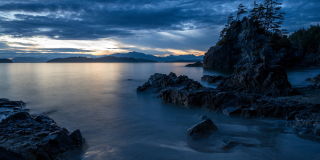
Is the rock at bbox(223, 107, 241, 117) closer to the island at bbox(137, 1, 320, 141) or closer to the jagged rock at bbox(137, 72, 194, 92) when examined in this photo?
the island at bbox(137, 1, 320, 141)

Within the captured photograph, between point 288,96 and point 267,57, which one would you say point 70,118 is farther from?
point 267,57

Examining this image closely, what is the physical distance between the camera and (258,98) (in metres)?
10.3

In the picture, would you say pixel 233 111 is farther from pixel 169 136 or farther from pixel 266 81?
pixel 266 81

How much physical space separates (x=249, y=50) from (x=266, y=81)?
4710 centimetres

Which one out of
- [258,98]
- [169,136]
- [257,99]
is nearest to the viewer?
[169,136]

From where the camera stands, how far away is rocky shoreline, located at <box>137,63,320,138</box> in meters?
7.38

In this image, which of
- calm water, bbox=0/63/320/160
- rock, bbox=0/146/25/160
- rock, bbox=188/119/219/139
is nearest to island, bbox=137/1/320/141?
rock, bbox=188/119/219/139

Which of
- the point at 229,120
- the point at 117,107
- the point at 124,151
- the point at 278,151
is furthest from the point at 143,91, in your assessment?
the point at 278,151

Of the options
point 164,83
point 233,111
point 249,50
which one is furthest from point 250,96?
point 249,50

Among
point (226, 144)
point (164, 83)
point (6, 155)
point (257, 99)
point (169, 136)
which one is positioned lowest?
point (169, 136)

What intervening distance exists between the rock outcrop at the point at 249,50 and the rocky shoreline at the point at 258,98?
32.7m

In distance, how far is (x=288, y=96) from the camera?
444 inches

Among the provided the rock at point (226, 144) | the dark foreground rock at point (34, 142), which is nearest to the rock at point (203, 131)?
the rock at point (226, 144)

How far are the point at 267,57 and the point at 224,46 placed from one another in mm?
14959
